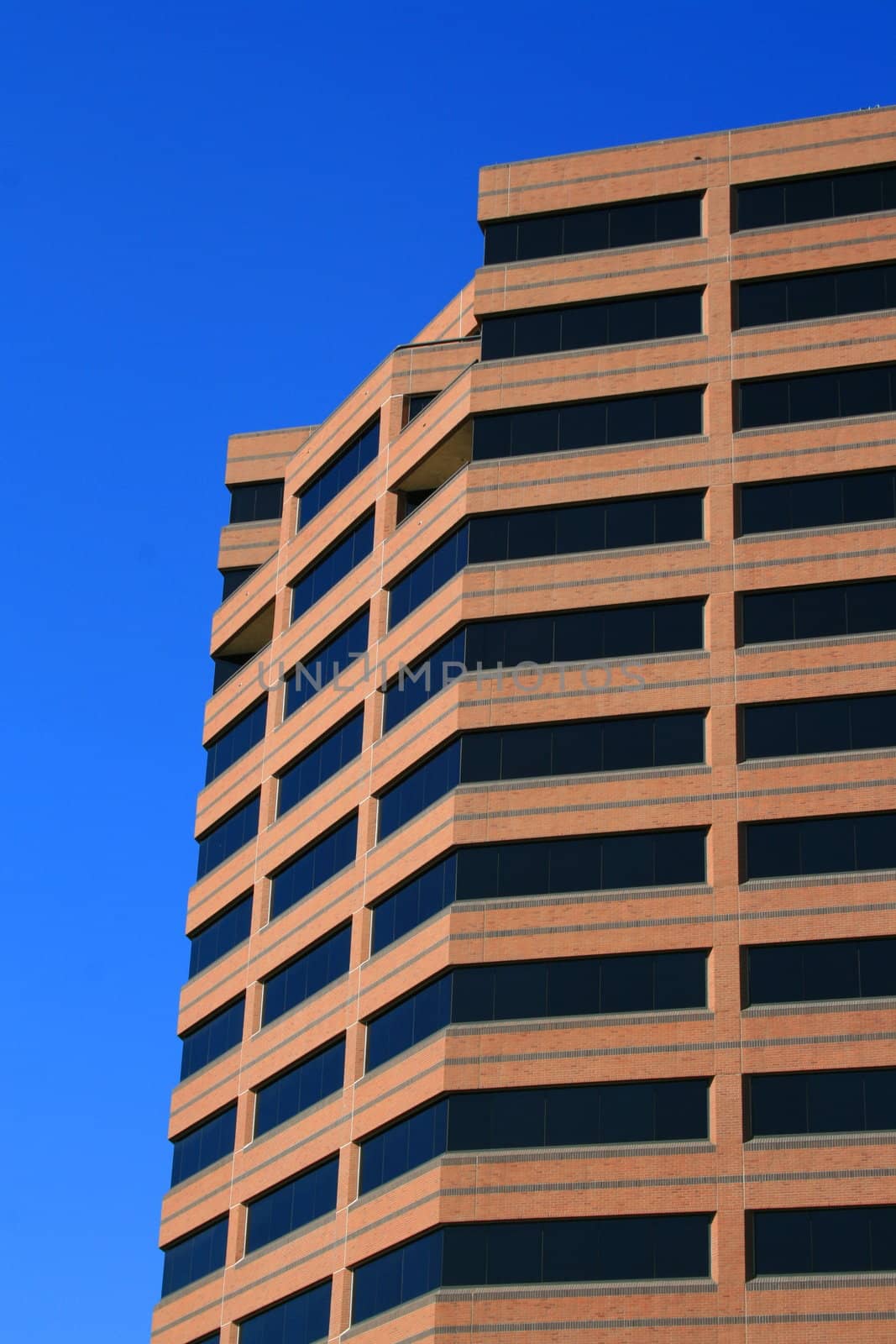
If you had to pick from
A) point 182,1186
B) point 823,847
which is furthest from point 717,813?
point 182,1186

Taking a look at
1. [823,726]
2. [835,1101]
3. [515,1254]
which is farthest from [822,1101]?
[823,726]

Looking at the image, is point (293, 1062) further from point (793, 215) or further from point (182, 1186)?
point (793, 215)

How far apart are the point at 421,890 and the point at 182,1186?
677 inches

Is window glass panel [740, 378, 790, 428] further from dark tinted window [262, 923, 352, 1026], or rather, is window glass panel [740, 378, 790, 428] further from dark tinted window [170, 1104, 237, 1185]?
dark tinted window [170, 1104, 237, 1185]

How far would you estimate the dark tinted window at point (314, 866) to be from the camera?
76438 mm

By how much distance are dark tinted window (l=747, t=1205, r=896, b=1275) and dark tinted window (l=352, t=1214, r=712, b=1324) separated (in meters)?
1.47

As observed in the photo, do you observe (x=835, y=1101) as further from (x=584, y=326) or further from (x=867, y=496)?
(x=584, y=326)

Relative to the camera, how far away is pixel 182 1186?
267 feet

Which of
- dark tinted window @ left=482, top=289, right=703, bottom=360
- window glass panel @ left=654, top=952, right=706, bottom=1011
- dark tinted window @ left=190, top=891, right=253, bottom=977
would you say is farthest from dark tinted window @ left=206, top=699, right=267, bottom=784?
window glass panel @ left=654, top=952, right=706, bottom=1011

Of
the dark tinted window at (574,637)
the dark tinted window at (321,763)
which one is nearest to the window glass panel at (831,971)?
the dark tinted window at (574,637)

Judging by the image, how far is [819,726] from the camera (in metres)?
68.1

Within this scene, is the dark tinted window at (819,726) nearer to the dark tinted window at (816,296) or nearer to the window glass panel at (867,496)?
the window glass panel at (867,496)

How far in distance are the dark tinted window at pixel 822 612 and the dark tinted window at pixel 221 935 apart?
73.1 ft

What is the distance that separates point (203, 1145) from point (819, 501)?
100.0 ft
